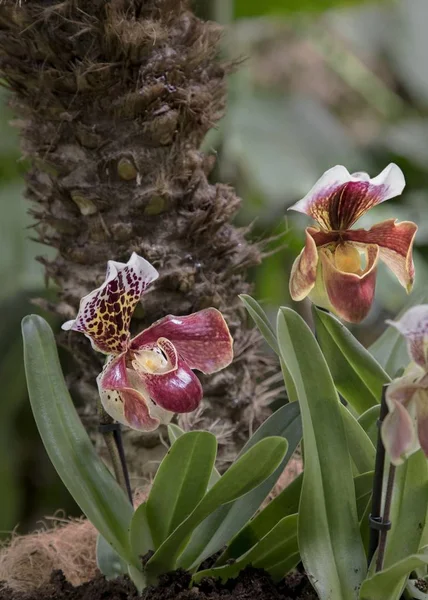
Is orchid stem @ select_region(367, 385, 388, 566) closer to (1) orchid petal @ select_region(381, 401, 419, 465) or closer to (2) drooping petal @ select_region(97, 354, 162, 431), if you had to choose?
(1) orchid petal @ select_region(381, 401, 419, 465)

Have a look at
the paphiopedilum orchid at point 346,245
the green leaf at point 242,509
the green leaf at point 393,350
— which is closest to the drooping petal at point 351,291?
the paphiopedilum orchid at point 346,245

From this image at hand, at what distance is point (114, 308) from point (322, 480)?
0.74 ft

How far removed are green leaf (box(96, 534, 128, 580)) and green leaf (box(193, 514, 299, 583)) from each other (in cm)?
11

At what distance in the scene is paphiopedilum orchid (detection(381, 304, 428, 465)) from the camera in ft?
1.68

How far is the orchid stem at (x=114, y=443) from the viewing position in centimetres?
70

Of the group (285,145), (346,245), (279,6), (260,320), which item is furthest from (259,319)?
(285,145)

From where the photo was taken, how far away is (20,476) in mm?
1757

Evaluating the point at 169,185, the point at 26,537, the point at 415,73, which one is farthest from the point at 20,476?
the point at 415,73

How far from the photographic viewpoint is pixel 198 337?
664mm

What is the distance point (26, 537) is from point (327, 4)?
4.20 ft

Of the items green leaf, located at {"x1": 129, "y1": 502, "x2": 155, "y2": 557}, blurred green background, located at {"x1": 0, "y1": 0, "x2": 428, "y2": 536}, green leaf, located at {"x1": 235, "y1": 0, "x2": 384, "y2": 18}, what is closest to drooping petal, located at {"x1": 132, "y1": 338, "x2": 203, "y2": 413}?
green leaf, located at {"x1": 129, "y1": 502, "x2": 155, "y2": 557}

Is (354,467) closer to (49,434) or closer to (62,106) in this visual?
(49,434)

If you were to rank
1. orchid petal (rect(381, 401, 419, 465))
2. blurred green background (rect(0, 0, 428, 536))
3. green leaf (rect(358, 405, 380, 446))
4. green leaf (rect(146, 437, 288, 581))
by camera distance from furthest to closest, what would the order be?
blurred green background (rect(0, 0, 428, 536)) → green leaf (rect(358, 405, 380, 446)) → green leaf (rect(146, 437, 288, 581)) → orchid petal (rect(381, 401, 419, 465))

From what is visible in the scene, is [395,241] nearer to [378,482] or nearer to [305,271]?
[305,271]
